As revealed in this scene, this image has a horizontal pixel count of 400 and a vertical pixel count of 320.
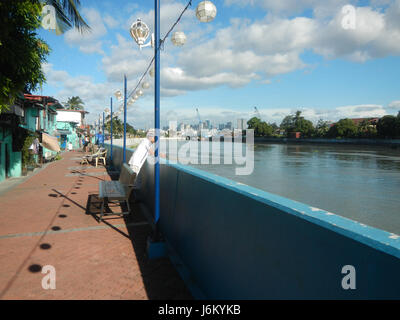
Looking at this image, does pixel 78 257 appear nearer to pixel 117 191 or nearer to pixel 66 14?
pixel 117 191

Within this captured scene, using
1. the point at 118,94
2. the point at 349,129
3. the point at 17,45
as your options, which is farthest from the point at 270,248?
the point at 349,129

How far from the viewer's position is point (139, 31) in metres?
6.12

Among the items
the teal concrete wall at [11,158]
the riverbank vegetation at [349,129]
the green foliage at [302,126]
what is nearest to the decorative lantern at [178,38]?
the teal concrete wall at [11,158]

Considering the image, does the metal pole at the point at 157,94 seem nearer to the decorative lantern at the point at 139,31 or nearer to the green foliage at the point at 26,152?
the decorative lantern at the point at 139,31

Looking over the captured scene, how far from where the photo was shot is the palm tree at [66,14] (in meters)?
7.45

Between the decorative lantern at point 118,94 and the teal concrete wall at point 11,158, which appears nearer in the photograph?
the teal concrete wall at point 11,158

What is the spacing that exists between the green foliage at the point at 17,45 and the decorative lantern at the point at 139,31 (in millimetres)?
2136

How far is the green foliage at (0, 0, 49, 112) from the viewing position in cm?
578

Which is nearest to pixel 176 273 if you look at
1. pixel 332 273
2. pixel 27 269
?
pixel 27 269

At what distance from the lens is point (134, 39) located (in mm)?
6273

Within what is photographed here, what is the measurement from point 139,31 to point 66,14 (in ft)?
10.0

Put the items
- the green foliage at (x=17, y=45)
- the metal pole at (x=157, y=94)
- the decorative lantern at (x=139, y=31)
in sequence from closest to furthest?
the metal pole at (x=157, y=94) → the green foliage at (x=17, y=45) → the decorative lantern at (x=139, y=31)

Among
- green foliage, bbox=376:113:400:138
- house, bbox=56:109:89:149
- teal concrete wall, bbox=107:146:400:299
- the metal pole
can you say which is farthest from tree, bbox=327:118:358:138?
teal concrete wall, bbox=107:146:400:299

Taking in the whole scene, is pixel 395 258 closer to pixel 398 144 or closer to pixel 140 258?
pixel 140 258
